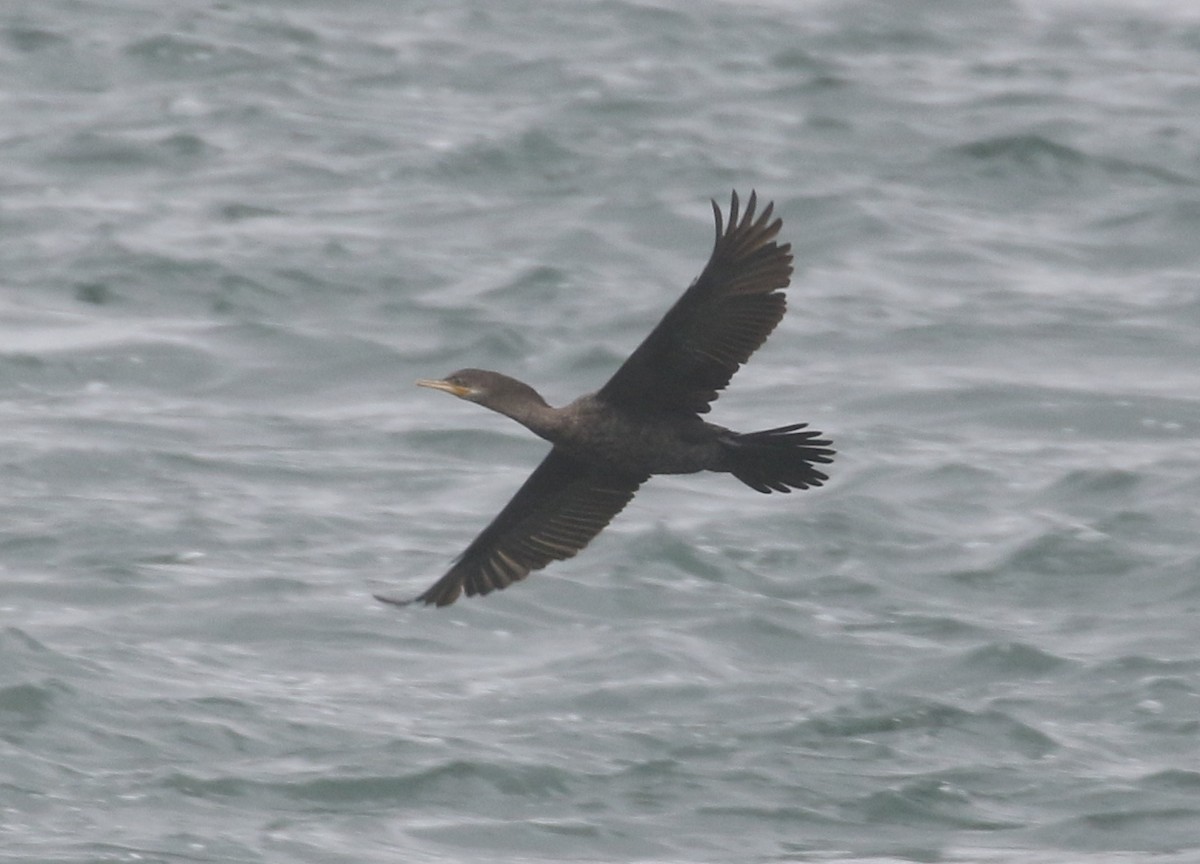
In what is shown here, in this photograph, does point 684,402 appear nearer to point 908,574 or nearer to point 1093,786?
point 1093,786

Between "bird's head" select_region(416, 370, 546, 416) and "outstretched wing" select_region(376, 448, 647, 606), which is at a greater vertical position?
"bird's head" select_region(416, 370, 546, 416)

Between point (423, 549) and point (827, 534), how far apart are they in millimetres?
1898

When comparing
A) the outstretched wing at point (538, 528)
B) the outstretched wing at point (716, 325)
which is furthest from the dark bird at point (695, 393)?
the outstretched wing at point (538, 528)

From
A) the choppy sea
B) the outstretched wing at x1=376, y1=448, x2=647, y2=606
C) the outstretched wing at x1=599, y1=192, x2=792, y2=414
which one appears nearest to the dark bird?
the outstretched wing at x1=599, y1=192, x2=792, y2=414

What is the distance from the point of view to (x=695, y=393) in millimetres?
7062

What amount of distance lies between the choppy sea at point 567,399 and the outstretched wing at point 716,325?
1.94 meters

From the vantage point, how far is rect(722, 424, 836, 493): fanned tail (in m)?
6.86

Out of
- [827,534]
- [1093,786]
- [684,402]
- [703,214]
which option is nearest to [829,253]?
[703,214]

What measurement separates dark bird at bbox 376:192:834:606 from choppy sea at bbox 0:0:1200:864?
1805mm

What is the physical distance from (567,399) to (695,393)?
17.4ft

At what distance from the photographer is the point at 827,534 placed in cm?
1121

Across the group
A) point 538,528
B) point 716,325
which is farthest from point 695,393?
point 538,528

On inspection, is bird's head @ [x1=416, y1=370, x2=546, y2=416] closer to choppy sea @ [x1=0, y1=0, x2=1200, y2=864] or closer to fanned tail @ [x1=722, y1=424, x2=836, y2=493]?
fanned tail @ [x1=722, y1=424, x2=836, y2=493]

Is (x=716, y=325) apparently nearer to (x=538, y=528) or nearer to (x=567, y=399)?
(x=538, y=528)
